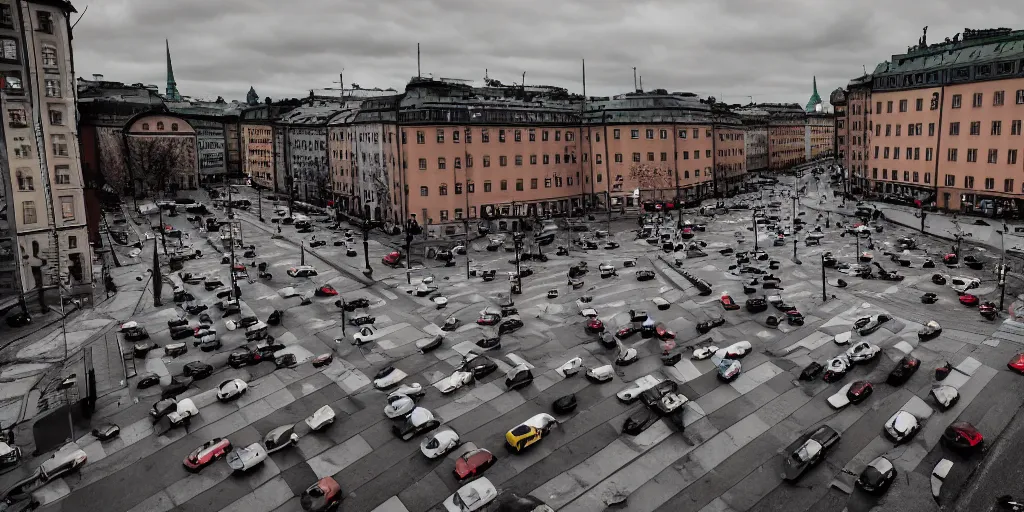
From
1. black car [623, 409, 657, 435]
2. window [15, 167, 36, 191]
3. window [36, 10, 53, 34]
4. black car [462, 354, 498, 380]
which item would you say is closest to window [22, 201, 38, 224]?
window [15, 167, 36, 191]

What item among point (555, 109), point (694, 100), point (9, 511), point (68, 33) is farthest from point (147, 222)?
point (694, 100)

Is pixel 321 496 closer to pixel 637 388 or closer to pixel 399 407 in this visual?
pixel 399 407

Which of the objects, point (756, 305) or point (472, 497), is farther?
point (756, 305)

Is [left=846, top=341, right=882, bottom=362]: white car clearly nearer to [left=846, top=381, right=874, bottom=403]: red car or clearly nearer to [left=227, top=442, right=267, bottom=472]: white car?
[left=846, top=381, right=874, bottom=403]: red car

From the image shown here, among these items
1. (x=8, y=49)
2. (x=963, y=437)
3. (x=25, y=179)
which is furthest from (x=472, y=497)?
(x=8, y=49)

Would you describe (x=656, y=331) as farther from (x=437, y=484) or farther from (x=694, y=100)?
(x=694, y=100)

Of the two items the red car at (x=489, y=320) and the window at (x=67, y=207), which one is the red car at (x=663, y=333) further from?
the window at (x=67, y=207)
